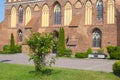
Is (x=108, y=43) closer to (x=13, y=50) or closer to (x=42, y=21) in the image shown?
(x=42, y=21)

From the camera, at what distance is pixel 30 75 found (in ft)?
55.7

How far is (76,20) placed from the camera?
39938 millimetres

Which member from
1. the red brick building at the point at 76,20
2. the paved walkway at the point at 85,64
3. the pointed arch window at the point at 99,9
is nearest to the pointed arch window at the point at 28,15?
the red brick building at the point at 76,20

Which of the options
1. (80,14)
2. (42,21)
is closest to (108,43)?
(80,14)

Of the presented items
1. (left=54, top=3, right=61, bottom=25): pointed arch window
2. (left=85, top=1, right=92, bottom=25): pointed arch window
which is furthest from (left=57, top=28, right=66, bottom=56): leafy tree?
(left=54, top=3, right=61, bottom=25): pointed arch window

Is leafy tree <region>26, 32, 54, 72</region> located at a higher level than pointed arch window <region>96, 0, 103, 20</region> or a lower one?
lower

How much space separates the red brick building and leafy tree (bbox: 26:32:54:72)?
20.5 metres

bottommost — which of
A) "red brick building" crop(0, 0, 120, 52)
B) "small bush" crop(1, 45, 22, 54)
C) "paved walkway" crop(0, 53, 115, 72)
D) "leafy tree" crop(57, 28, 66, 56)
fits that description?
"paved walkway" crop(0, 53, 115, 72)

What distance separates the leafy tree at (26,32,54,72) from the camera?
1736 centimetres

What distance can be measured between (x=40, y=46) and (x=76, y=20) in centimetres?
2297

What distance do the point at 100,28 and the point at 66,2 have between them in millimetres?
6782

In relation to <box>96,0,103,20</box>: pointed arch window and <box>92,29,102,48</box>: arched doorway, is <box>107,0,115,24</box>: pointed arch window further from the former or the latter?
<box>92,29,102,48</box>: arched doorway

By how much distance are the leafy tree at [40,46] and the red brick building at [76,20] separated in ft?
67.2

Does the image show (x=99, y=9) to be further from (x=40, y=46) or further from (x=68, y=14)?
(x=40, y=46)
